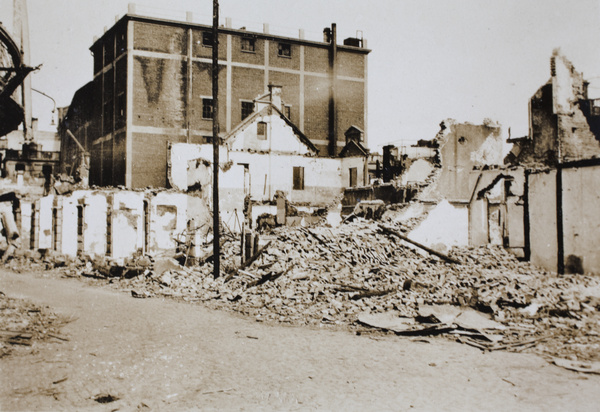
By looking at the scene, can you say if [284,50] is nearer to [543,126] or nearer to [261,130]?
[261,130]

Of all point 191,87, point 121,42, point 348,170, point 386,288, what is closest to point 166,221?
point 386,288

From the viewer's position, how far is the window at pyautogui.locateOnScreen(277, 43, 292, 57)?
3403 cm

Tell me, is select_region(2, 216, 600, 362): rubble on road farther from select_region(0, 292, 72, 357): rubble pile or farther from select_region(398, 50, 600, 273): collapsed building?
select_region(0, 292, 72, 357): rubble pile

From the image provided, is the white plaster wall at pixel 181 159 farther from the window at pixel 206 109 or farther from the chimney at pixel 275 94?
the chimney at pixel 275 94

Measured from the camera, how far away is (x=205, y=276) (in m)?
13.8

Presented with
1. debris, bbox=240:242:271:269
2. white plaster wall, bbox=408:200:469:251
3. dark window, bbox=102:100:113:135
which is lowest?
debris, bbox=240:242:271:269

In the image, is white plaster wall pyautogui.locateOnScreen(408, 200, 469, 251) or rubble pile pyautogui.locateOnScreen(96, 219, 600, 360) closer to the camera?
rubble pile pyautogui.locateOnScreen(96, 219, 600, 360)

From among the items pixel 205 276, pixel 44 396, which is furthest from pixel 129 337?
pixel 205 276

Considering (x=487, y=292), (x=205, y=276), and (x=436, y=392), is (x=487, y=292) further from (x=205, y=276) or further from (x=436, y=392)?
(x=205, y=276)

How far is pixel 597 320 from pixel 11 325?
10.1m

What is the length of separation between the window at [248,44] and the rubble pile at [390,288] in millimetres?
21040

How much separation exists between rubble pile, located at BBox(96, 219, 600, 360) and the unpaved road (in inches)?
39.6

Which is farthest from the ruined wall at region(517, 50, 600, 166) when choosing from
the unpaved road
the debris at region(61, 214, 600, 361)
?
the unpaved road

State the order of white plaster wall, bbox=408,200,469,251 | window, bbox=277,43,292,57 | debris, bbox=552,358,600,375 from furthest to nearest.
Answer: window, bbox=277,43,292,57 → white plaster wall, bbox=408,200,469,251 → debris, bbox=552,358,600,375
